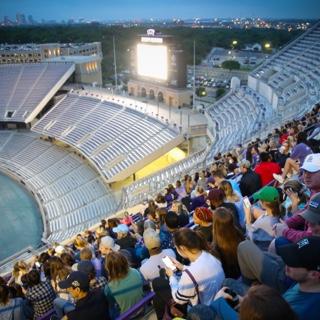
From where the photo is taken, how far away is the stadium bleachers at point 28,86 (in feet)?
110

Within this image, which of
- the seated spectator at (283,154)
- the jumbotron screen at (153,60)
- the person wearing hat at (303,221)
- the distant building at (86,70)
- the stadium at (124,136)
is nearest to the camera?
the person wearing hat at (303,221)

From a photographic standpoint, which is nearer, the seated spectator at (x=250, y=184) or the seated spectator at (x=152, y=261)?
the seated spectator at (x=152, y=261)

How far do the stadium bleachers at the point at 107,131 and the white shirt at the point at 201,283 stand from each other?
1806cm

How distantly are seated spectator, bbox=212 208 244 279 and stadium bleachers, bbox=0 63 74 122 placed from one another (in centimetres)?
3099

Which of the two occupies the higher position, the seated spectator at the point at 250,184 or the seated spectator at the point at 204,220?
the seated spectator at the point at 204,220

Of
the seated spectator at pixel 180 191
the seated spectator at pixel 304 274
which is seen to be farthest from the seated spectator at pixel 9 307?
the seated spectator at pixel 180 191

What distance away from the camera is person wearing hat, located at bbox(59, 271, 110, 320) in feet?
12.1

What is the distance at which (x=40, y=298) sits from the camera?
15.6ft

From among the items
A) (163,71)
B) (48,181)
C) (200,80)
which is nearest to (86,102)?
(163,71)

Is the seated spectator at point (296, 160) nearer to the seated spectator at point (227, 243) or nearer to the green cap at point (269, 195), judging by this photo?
the green cap at point (269, 195)

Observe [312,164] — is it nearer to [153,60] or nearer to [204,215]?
[204,215]

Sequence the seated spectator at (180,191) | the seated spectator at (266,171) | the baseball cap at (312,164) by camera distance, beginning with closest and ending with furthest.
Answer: the baseball cap at (312,164) < the seated spectator at (266,171) < the seated spectator at (180,191)

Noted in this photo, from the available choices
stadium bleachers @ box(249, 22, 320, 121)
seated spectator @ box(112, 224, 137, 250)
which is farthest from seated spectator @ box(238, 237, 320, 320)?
stadium bleachers @ box(249, 22, 320, 121)

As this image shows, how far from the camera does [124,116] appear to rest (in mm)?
27375
